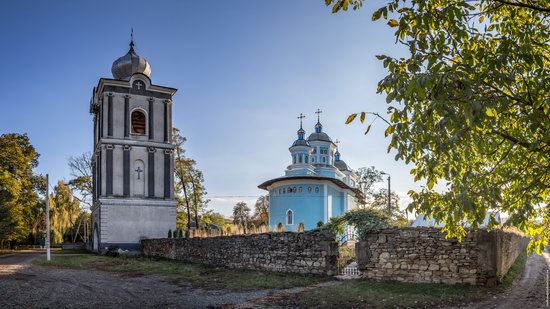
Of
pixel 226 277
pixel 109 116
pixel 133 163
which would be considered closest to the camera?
pixel 226 277

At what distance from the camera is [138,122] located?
118ft

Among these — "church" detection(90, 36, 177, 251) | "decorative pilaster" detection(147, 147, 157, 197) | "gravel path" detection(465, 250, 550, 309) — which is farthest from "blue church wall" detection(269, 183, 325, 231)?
"gravel path" detection(465, 250, 550, 309)

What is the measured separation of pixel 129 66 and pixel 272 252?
25.9 meters

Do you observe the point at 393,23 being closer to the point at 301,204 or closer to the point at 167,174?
the point at 167,174

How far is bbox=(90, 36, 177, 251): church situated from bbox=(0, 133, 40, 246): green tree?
8035mm

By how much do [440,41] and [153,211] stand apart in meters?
31.8

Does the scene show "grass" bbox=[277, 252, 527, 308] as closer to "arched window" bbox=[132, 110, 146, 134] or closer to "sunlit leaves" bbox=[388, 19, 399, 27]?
"sunlit leaves" bbox=[388, 19, 399, 27]

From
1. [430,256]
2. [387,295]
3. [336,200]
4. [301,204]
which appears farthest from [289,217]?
[387,295]

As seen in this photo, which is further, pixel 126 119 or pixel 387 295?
pixel 126 119

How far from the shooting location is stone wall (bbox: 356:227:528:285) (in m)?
12.5

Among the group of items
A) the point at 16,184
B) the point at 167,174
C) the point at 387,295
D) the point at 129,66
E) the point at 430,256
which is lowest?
the point at 387,295

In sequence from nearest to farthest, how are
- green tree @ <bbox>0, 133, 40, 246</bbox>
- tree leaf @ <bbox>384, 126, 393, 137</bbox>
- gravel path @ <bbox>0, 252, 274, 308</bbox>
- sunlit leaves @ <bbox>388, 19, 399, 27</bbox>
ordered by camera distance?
1. tree leaf @ <bbox>384, 126, 393, 137</bbox>
2. sunlit leaves @ <bbox>388, 19, 399, 27</bbox>
3. gravel path @ <bbox>0, 252, 274, 308</bbox>
4. green tree @ <bbox>0, 133, 40, 246</bbox>

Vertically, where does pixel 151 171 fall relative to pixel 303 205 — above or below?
above

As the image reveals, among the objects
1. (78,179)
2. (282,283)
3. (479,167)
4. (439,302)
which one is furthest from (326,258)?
Result: (78,179)
